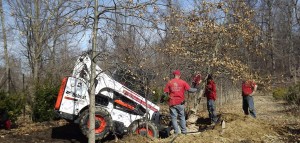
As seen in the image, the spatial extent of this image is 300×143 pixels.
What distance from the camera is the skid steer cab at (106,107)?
10.2 meters

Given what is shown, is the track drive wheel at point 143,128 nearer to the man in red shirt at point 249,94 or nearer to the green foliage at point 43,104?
the man in red shirt at point 249,94

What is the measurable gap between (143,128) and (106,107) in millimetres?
1240

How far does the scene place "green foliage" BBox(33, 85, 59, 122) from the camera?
15.4m

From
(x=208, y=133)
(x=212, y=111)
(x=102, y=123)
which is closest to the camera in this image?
(x=208, y=133)

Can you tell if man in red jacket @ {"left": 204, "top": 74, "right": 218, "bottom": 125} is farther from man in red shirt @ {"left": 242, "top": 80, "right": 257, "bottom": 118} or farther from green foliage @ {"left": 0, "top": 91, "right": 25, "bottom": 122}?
green foliage @ {"left": 0, "top": 91, "right": 25, "bottom": 122}

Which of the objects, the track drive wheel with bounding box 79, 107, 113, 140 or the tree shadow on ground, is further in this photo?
the tree shadow on ground

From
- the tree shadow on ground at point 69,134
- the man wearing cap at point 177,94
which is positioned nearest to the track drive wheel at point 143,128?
the man wearing cap at point 177,94

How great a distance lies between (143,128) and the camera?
34.1 ft

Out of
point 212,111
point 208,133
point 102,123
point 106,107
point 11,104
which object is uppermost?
point 11,104

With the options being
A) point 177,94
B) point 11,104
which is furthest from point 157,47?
point 11,104

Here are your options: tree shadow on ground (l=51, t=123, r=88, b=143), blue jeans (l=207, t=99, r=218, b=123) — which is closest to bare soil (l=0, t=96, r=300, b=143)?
tree shadow on ground (l=51, t=123, r=88, b=143)

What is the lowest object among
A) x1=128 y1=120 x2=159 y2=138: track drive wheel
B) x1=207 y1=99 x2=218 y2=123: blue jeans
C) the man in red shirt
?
x1=128 y1=120 x2=159 y2=138: track drive wheel

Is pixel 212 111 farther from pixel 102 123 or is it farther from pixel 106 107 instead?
pixel 102 123

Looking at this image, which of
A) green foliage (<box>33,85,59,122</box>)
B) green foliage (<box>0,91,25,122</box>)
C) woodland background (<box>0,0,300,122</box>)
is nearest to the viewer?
woodland background (<box>0,0,300,122</box>)
